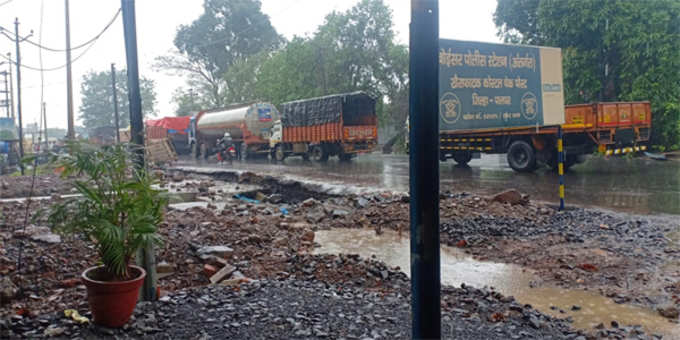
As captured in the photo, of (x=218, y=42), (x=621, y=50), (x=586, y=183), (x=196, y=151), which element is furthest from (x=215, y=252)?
(x=218, y=42)

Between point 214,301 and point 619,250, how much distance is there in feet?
15.1

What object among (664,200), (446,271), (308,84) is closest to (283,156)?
(308,84)

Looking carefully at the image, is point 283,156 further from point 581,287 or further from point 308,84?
point 581,287

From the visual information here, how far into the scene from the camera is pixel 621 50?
20.1 meters

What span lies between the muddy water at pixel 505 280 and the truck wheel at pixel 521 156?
8790mm

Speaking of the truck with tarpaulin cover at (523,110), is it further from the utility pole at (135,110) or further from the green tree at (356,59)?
the green tree at (356,59)

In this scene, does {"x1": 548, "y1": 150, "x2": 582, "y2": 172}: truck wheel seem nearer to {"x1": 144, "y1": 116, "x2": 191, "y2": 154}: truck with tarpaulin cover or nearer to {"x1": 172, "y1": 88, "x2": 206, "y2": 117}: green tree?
{"x1": 144, "y1": 116, "x2": 191, "y2": 154}: truck with tarpaulin cover

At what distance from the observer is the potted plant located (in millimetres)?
3195

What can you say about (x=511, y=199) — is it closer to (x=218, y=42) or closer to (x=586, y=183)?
(x=586, y=183)

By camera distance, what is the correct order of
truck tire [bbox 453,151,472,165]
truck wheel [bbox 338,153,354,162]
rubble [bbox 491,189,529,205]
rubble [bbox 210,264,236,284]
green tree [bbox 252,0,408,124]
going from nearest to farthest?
rubble [bbox 210,264,236,284], rubble [bbox 491,189,529,205], truck tire [bbox 453,151,472,165], truck wheel [bbox 338,153,354,162], green tree [bbox 252,0,408,124]

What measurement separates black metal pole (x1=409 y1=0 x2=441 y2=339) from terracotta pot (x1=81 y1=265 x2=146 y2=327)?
218 cm

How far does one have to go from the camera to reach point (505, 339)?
10.3 feet

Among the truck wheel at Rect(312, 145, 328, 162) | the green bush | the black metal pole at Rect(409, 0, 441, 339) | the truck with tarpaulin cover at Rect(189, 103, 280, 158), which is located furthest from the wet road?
the truck with tarpaulin cover at Rect(189, 103, 280, 158)

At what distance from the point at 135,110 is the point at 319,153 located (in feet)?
67.3
